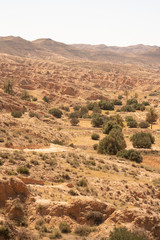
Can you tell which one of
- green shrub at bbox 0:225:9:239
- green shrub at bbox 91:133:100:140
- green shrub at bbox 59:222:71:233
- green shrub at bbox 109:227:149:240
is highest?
green shrub at bbox 0:225:9:239

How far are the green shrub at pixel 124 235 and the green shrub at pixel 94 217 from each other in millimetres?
1443

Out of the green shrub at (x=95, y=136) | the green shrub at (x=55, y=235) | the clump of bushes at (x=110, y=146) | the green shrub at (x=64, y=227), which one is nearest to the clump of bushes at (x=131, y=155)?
the clump of bushes at (x=110, y=146)

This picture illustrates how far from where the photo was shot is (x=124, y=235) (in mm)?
12367

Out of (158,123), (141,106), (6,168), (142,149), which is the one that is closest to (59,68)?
(141,106)

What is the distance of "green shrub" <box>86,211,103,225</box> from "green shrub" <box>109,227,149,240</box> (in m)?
1.44

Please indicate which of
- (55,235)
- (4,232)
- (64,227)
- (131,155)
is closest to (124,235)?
(64,227)

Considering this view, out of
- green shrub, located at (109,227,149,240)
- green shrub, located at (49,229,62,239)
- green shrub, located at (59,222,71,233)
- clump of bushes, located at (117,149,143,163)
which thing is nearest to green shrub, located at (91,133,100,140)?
clump of bushes, located at (117,149,143,163)

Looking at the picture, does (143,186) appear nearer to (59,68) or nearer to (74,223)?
(74,223)

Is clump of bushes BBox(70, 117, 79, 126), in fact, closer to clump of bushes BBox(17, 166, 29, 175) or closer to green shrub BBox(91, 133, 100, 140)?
green shrub BBox(91, 133, 100, 140)

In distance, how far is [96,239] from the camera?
42.4 ft

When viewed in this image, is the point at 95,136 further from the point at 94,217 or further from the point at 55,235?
the point at 55,235

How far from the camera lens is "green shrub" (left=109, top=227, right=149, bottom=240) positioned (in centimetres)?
1227

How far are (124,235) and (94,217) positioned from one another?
7.73 feet

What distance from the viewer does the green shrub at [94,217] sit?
1435 cm
